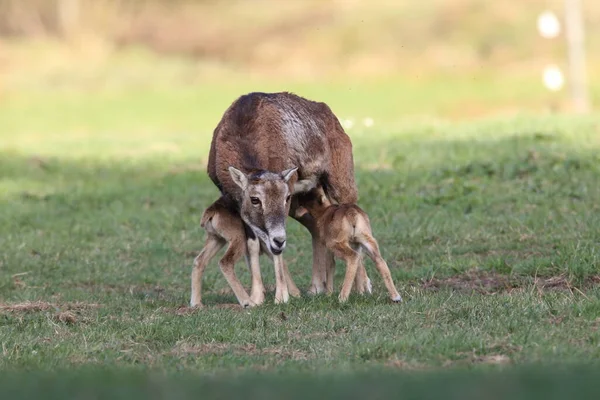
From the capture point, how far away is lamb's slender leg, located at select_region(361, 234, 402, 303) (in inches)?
408

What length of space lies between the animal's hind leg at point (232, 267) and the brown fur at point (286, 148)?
452mm

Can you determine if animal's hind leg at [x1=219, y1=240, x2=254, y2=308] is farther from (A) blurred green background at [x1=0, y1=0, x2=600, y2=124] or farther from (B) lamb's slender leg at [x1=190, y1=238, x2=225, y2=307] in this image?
(A) blurred green background at [x1=0, y1=0, x2=600, y2=124]

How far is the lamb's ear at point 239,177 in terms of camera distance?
10.6 m

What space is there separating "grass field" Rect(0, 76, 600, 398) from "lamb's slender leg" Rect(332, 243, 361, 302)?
196mm

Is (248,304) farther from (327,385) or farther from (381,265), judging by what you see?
(327,385)

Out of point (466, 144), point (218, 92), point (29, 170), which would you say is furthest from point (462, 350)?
point (218, 92)

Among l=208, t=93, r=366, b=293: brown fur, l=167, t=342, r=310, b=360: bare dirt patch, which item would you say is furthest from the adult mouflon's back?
l=167, t=342, r=310, b=360: bare dirt patch

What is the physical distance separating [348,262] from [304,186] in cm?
147

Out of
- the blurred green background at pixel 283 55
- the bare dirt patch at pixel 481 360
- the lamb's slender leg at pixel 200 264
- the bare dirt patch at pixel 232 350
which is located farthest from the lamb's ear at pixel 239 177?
the blurred green background at pixel 283 55

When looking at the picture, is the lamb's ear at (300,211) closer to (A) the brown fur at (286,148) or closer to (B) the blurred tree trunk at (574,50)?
(A) the brown fur at (286,148)

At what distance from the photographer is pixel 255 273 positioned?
1105cm

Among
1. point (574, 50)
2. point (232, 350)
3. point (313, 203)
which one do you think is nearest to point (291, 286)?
point (313, 203)

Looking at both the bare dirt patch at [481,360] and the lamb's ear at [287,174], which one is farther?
the lamb's ear at [287,174]

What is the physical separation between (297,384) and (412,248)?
24.1ft
